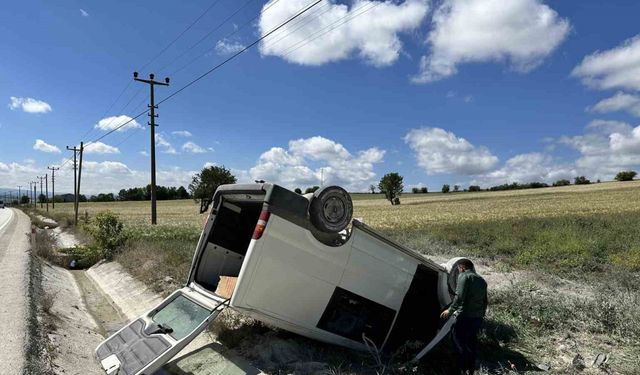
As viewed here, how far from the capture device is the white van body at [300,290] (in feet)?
16.3

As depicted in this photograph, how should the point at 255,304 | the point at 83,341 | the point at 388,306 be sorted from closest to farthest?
the point at 255,304 < the point at 388,306 < the point at 83,341

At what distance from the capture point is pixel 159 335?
5.38 metres

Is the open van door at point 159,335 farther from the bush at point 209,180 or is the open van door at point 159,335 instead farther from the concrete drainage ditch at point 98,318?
the bush at point 209,180

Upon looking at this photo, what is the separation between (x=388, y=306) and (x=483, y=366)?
132cm

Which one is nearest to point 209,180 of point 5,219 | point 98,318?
point 5,219

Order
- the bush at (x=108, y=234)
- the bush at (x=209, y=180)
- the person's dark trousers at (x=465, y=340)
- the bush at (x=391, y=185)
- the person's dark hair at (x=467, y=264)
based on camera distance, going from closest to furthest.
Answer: the person's dark trousers at (x=465, y=340)
the person's dark hair at (x=467, y=264)
the bush at (x=108, y=234)
the bush at (x=209, y=180)
the bush at (x=391, y=185)

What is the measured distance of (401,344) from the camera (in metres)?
6.30

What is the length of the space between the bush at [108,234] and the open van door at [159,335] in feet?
36.6

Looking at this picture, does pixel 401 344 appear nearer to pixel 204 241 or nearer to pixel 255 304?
pixel 255 304

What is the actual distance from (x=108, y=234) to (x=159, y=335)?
13.4m

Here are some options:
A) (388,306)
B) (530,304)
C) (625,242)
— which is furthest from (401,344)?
(625,242)

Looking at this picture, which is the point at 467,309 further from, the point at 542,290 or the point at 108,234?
the point at 108,234

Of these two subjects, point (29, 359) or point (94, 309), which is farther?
point (94, 309)

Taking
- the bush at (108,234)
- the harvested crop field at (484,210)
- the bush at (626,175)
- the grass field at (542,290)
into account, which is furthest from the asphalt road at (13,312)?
the bush at (626,175)
